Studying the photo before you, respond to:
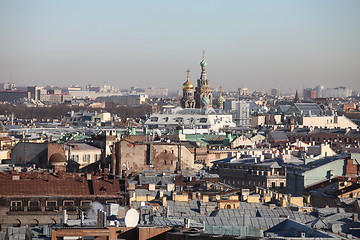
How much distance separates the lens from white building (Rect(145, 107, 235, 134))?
111 m

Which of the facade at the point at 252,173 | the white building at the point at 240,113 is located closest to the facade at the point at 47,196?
the facade at the point at 252,173

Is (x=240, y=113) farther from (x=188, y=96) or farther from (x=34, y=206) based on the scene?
(x=34, y=206)

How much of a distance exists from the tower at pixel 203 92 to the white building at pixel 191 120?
17933mm

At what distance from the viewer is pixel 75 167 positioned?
63.4m

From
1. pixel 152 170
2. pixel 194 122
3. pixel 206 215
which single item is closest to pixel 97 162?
pixel 152 170

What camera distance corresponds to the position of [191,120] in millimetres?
114750

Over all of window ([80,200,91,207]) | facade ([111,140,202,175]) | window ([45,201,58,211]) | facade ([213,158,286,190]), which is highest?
window ([80,200,91,207])

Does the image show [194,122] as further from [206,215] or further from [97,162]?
[206,215]

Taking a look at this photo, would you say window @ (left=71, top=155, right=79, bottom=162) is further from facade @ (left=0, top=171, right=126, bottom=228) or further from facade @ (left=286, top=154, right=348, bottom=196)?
facade @ (left=0, top=171, right=126, bottom=228)

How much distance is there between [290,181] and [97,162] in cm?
1047

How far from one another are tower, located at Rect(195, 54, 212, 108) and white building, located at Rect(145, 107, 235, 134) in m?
17.9

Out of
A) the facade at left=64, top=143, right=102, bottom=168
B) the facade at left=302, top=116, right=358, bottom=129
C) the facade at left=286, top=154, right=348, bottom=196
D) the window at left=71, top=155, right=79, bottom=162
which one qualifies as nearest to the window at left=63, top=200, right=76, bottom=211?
the facade at left=286, top=154, right=348, bottom=196

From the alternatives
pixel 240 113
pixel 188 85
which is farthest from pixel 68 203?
pixel 188 85

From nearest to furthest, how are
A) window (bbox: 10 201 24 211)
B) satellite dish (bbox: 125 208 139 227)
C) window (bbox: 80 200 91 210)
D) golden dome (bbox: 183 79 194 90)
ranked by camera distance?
satellite dish (bbox: 125 208 139 227)
window (bbox: 80 200 91 210)
window (bbox: 10 201 24 211)
golden dome (bbox: 183 79 194 90)
